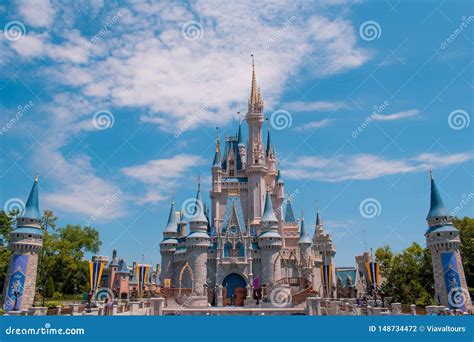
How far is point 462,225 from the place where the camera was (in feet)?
149

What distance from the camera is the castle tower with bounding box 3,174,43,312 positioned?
32.9 m

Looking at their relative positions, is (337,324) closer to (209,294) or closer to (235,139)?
(209,294)

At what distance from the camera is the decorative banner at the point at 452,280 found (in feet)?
104

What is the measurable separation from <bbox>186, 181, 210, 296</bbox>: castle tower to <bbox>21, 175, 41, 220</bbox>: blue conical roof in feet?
54.0

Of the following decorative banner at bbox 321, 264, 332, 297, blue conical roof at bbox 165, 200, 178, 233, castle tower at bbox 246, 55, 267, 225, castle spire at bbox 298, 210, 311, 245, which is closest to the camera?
decorative banner at bbox 321, 264, 332, 297

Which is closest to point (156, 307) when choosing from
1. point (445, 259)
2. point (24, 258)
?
point (24, 258)

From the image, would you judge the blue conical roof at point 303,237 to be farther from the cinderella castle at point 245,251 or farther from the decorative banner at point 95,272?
the decorative banner at point 95,272

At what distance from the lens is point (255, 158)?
179 ft

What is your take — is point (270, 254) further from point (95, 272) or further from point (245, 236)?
point (95, 272)

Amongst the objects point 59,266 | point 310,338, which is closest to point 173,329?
point 310,338

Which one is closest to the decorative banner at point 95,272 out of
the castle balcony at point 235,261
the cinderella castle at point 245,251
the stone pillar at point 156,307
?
the cinderella castle at point 245,251

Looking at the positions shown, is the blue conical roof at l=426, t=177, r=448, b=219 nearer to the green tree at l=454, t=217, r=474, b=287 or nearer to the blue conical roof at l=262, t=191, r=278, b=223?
the green tree at l=454, t=217, r=474, b=287

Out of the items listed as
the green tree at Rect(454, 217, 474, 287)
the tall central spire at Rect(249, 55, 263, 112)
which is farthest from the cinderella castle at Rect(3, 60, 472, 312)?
the green tree at Rect(454, 217, 474, 287)

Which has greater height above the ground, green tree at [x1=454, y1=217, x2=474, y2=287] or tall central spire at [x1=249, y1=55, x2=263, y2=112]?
tall central spire at [x1=249, y1=55, x2=263, y2=112]
